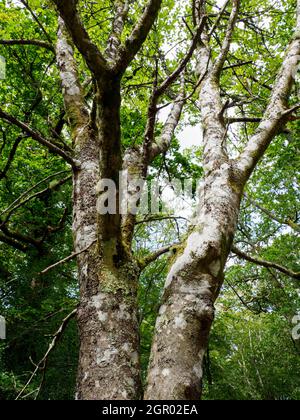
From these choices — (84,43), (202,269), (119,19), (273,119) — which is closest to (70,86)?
(119,19)

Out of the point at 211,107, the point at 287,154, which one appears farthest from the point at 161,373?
the point at 287,154

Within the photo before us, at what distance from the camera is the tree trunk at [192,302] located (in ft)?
4.75

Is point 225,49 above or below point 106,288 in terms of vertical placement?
above

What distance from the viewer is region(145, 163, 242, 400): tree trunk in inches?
57.1

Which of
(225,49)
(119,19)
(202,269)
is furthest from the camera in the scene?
(119,19)

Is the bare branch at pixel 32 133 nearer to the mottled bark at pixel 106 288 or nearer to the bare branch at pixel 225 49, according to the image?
the mottled bark at pixel 106 288

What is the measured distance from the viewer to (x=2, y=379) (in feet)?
20.1

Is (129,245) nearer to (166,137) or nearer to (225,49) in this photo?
(166,137)

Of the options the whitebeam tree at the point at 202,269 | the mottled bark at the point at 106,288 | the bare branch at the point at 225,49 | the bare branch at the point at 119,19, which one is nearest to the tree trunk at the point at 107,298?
the mottled bark at the point at 106,288

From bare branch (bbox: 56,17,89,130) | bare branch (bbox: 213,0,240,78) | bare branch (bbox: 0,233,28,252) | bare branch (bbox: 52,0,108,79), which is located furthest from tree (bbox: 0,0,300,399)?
bare branch (bbox: 0,233,28,252)

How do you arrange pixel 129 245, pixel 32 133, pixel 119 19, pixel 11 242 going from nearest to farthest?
pixel 32 133
pixel 129 245
pixel 119 19
pixel 11 242

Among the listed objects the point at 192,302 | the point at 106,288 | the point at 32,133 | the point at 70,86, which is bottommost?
the point at 192,302

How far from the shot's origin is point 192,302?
1649mm

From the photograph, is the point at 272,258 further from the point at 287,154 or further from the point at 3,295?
the point at 3,295
